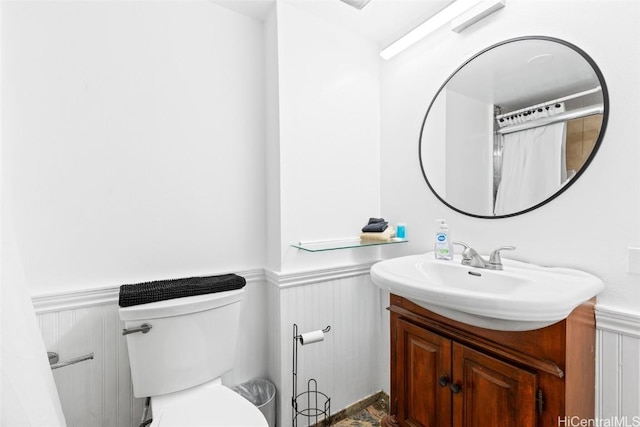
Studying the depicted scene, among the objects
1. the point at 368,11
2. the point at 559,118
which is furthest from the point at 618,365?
the point at 368,11

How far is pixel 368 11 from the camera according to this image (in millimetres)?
1551

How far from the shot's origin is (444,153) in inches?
59.4

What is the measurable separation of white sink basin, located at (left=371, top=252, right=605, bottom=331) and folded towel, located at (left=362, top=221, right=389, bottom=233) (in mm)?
347

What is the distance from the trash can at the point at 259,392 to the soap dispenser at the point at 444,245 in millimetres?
1081

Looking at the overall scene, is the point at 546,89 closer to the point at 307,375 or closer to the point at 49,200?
the point at 307,375

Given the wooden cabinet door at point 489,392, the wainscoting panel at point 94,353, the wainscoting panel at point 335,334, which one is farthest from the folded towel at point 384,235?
the wainscoting panel at point 94,353

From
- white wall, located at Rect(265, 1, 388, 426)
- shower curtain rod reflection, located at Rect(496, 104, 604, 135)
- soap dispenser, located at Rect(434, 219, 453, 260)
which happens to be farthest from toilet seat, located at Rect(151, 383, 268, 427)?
shower curtain rod reflection, located at Rect(496, 104, 604, 135)

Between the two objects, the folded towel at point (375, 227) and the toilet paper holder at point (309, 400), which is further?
the folded towel at point (375, 227)

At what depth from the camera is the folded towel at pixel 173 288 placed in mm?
1127

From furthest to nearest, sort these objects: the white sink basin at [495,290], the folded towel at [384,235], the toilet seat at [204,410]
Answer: the folded towel at [384,235]
the toilet seat at [204,410]
the white sink basin at [495,290]

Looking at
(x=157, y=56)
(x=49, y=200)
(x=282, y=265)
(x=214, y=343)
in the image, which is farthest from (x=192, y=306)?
(x=157, y=56)

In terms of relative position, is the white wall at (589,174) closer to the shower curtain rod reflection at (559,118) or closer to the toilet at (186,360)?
the shower curtain rod reflection at (559,118)

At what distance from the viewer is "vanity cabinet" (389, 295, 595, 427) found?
86cm

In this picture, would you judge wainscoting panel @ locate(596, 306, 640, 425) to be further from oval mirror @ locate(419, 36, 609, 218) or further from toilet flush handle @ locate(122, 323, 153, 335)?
toilet flush handle @ locate(122, 323, 153, 335)
